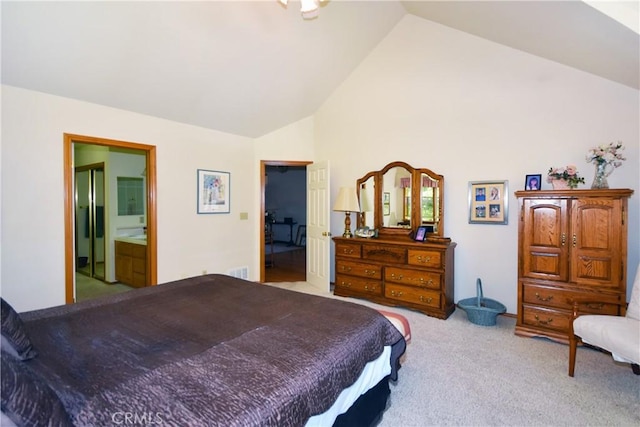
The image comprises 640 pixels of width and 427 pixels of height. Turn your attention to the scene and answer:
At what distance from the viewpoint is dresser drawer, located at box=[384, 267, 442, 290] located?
3.58m

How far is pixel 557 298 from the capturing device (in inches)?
114

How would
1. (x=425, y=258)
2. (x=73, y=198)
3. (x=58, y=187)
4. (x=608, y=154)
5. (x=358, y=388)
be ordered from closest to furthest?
(x=358, y=388) < (x=608, y=154) < (x=58, y=187) < (x=73, y=198) < (x=425, y=258)

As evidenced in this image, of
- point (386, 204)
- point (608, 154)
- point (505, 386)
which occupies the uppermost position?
point (608, 154)

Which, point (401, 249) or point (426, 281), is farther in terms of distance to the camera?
point (401, 249)

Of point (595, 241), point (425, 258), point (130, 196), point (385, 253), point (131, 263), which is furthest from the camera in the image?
point (130, 196)

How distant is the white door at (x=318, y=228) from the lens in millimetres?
4676

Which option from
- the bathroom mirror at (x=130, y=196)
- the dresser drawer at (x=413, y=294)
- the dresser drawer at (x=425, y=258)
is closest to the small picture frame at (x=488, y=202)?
the dresser drawer at (x=425, y=258)

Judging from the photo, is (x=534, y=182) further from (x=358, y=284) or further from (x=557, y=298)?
(x=358, y=284)

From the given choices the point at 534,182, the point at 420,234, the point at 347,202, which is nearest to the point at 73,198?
the point at 347,202

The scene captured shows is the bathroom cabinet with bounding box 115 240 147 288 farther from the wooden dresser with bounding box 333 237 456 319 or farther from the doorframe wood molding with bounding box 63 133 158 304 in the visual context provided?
the wooden dresser with bounding box 333 237 456 319

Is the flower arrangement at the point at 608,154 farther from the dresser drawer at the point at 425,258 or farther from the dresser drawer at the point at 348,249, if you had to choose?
the dresser drawer at the point at 348,249

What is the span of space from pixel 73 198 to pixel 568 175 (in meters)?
4.90

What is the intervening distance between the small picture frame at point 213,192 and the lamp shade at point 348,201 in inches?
64.5

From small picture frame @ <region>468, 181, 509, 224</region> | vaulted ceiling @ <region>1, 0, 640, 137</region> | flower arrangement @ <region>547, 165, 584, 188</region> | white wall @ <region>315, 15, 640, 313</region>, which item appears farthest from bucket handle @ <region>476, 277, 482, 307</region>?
vaulted ceiling @ <region>1, 0, 640, 137</region>
